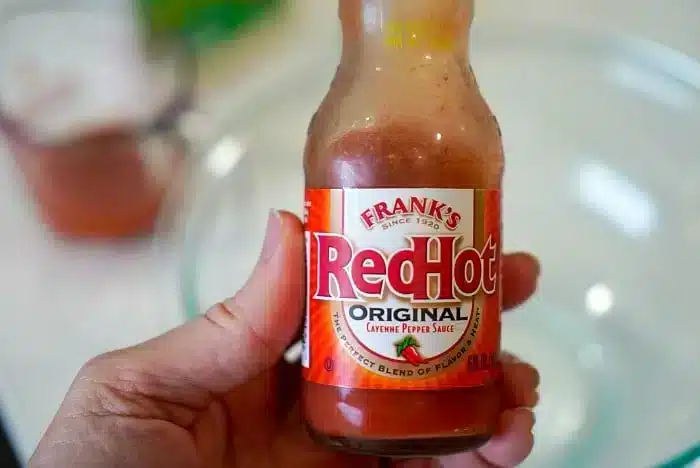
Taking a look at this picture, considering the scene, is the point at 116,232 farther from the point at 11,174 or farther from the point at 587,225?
the point at 587,225

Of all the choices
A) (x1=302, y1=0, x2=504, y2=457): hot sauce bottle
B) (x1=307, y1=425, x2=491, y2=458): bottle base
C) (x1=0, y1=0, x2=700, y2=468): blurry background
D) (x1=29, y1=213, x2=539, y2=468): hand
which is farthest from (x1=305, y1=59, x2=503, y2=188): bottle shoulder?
(x1=0, y1=0, x2=700, y2=468): blurry background

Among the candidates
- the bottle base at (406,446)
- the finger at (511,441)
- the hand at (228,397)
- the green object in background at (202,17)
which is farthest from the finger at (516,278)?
the green object in background at (202,17)

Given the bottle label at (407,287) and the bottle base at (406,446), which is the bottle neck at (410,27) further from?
the bottle base at (406,446)

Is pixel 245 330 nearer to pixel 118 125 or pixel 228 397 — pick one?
pixel 228 397

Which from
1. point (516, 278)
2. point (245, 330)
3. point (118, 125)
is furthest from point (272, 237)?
point (118, 125)

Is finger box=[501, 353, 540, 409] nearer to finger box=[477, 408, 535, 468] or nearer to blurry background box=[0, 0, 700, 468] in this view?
finger box=[477, 408, 535, 468]

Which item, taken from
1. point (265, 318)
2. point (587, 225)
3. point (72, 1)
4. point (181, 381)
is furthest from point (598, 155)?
point (72, 1)
